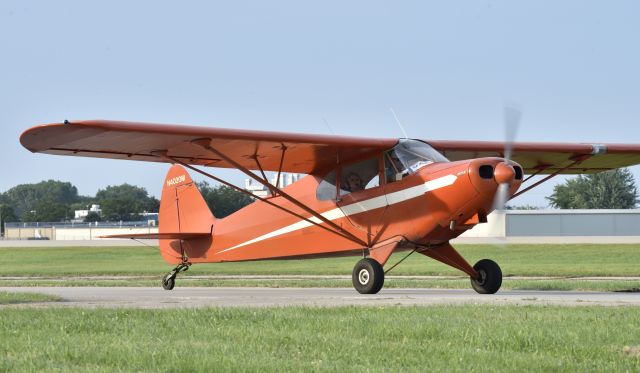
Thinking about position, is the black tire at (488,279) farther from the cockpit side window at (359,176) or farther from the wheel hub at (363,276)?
the cockpit side window at (359,176)

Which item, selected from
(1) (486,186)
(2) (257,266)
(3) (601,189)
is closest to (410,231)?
(1) (486,186)

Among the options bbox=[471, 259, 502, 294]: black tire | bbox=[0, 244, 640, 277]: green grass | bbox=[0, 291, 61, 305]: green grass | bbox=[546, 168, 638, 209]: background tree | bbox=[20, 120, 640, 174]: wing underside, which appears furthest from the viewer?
bbox=[546, 168, 638, 209]: background tree

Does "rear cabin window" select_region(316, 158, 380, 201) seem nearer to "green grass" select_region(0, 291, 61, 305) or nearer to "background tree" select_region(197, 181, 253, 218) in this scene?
"green grass" select_region(0, 291, 61, 305)

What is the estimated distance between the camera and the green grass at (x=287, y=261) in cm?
3547

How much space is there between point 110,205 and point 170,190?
124 m

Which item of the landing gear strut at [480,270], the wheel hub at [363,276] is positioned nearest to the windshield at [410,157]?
the landing gear strut at [480,270]

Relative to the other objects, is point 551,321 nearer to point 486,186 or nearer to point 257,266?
point 486,186

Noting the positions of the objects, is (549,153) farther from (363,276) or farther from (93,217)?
(93,217)

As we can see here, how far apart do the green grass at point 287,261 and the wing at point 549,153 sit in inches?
501

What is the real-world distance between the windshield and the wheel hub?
188cm

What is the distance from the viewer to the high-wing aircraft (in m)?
15.2

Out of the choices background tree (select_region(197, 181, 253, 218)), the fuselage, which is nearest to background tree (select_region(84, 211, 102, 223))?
background tree (select_region(197, 181, 253, 218))

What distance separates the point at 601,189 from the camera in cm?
10769

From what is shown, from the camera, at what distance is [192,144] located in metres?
16.8
